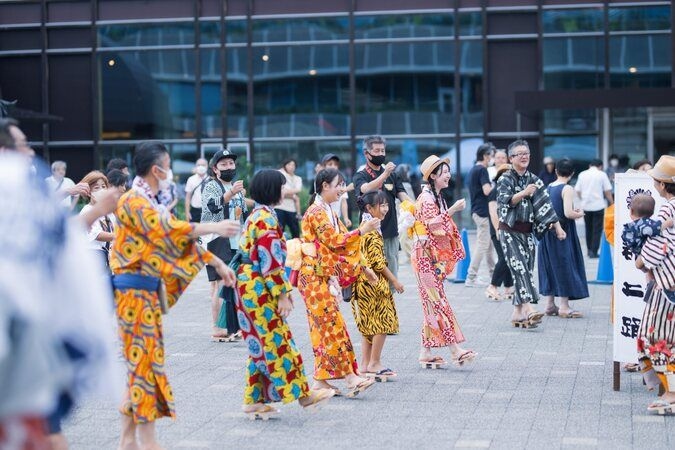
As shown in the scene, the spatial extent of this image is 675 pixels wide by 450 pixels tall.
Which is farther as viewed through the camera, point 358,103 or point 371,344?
point 358,103

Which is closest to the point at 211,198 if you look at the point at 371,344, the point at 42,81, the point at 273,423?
the point at 371,344

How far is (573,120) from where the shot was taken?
27.0 meters

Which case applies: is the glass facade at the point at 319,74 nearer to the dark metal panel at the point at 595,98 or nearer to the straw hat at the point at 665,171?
the dark metal panel at the point at 595,98

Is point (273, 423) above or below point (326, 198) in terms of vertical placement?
below

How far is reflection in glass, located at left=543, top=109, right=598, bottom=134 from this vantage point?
2700 cm

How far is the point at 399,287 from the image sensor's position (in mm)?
9094

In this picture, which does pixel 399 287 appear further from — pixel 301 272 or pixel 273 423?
pixel 273 423

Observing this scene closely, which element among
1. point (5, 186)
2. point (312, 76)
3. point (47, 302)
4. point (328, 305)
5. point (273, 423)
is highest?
point (312, 76)

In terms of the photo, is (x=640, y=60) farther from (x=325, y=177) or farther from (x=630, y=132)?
(x=325, y=177)

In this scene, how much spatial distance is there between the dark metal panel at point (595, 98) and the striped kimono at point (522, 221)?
Answer: 44.5 ft

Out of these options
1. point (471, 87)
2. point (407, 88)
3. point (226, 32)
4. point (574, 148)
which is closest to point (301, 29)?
point (226, 32)

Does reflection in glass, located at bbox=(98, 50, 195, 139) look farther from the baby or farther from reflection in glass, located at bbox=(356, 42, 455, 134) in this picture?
the baby

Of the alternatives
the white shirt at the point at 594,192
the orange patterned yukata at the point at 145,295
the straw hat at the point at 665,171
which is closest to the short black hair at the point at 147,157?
the orange patterned yukata at the point at 145,295

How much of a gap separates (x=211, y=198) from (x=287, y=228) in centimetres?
734
